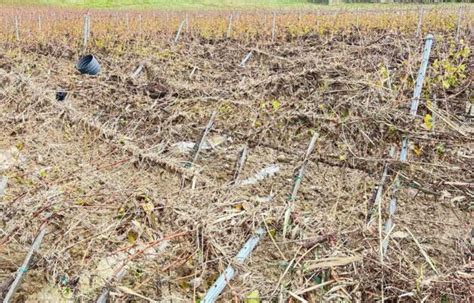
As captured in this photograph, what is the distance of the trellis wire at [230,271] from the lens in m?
2.46

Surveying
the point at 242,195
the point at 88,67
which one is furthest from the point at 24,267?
the point at 88,67

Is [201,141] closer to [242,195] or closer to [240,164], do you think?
[240,164]

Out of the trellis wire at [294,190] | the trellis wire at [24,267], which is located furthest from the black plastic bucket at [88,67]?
the trellis wire at [24,267]

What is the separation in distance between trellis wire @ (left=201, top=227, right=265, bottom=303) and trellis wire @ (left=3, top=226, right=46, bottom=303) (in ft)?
3.80

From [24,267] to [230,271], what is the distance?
50.0 inches

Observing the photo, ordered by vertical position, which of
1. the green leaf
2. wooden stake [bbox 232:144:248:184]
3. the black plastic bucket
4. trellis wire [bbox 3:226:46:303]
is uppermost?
the green leaf

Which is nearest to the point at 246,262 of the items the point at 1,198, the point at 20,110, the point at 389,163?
the point at 389,163

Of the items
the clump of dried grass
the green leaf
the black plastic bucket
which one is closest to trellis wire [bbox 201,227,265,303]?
the clump of dried grass

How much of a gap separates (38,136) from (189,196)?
8.25 ft

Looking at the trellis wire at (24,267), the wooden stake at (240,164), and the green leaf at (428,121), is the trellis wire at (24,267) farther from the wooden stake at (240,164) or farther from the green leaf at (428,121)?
the green leaf at (428,121)

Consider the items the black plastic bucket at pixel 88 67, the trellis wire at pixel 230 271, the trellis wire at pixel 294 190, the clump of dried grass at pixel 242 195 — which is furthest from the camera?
the black plastic bucket at pixel 88 67

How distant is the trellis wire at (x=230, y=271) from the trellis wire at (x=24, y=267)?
3.80ft

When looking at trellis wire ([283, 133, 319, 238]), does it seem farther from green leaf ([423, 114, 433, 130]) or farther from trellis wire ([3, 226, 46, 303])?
trellis wire ([3, 226, 46, 303])

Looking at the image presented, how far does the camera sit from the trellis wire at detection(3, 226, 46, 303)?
2652mm
